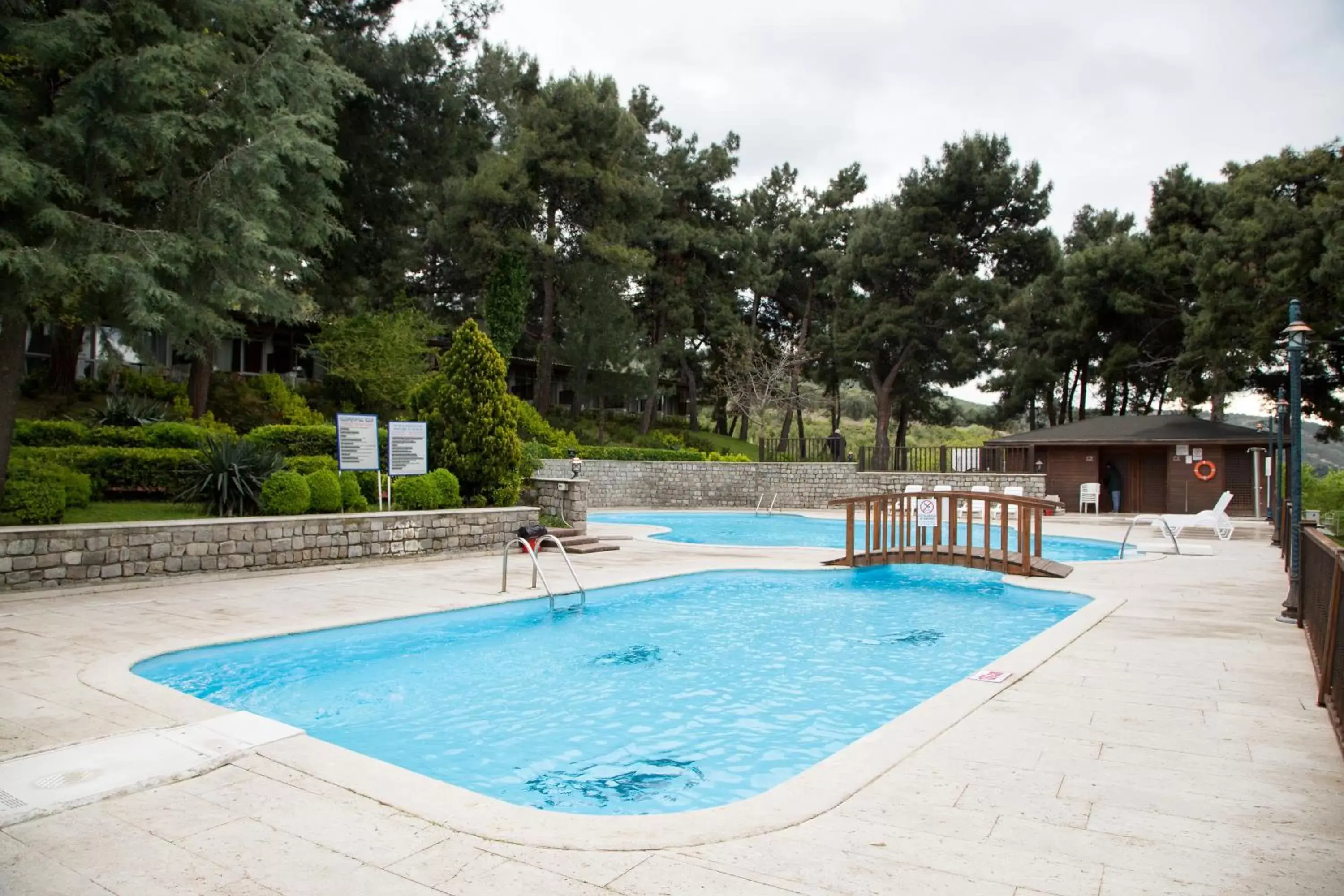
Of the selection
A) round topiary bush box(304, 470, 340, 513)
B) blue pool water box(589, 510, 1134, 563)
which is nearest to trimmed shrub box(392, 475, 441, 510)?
round topiary bush box(304, 470, 340, 513)

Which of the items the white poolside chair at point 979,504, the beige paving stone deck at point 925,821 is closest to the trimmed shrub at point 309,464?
the beige paving stone deck at point 925,821

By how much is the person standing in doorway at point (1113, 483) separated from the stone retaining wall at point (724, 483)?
223 inches

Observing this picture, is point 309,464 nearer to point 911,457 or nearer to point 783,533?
point 783,533

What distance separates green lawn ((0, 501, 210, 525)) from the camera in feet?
33.0

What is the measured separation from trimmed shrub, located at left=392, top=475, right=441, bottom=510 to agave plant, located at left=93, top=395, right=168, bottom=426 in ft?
14.6

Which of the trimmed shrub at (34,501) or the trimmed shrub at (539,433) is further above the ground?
the trimmed shrub at (539,433)

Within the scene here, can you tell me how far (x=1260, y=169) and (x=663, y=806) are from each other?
90.5 ft

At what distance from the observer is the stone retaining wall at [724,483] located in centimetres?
2750

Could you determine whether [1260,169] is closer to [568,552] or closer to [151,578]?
[568,552]

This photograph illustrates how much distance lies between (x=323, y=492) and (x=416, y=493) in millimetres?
1586

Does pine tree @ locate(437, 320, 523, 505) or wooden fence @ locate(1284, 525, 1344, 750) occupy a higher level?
pine tree @ locate(437, 320, 523, 505)

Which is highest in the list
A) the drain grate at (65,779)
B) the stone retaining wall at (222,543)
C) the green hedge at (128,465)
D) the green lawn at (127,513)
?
the green hedge at (128,465)

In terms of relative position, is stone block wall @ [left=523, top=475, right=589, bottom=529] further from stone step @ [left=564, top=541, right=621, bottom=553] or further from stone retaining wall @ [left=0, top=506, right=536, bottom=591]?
stone retaining wall @ [left=0, top=506, right=536, bottom=591]

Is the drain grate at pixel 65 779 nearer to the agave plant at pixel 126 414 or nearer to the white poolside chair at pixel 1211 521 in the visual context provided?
the agave plant at pixel 126 414
